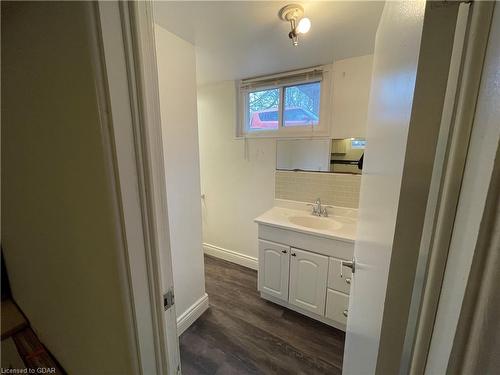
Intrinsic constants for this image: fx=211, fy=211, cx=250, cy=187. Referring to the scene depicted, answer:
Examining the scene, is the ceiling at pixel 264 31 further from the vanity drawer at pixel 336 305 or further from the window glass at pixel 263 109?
the vanity drawer at pixel 336 305

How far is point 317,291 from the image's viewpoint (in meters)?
1.73

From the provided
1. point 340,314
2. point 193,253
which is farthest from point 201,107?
point 340,314

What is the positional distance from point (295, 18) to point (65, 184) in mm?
1363

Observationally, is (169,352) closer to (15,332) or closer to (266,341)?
(15,332)

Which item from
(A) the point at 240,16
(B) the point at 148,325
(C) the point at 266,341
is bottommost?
(C) the point at 266,341

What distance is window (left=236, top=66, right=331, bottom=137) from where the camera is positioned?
6.34 ft

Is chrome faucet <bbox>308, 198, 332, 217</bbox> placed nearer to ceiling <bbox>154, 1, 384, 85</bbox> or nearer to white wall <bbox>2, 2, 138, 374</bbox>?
ceiling <bbox>154, 1, 384, 85</bbox>

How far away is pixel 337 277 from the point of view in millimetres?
1615

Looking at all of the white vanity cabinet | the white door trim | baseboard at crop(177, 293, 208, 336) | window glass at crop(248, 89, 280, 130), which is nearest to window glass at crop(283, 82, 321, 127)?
window glass at crop(248, 89, 280, 130)

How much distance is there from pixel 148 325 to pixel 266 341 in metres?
1.35

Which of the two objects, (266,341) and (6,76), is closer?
(6,76)

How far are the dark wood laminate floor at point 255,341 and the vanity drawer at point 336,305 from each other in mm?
153

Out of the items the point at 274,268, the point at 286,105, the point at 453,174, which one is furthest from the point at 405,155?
the point at 286,105

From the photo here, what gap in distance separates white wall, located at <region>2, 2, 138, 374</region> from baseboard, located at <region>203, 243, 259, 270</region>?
1.88 meters
